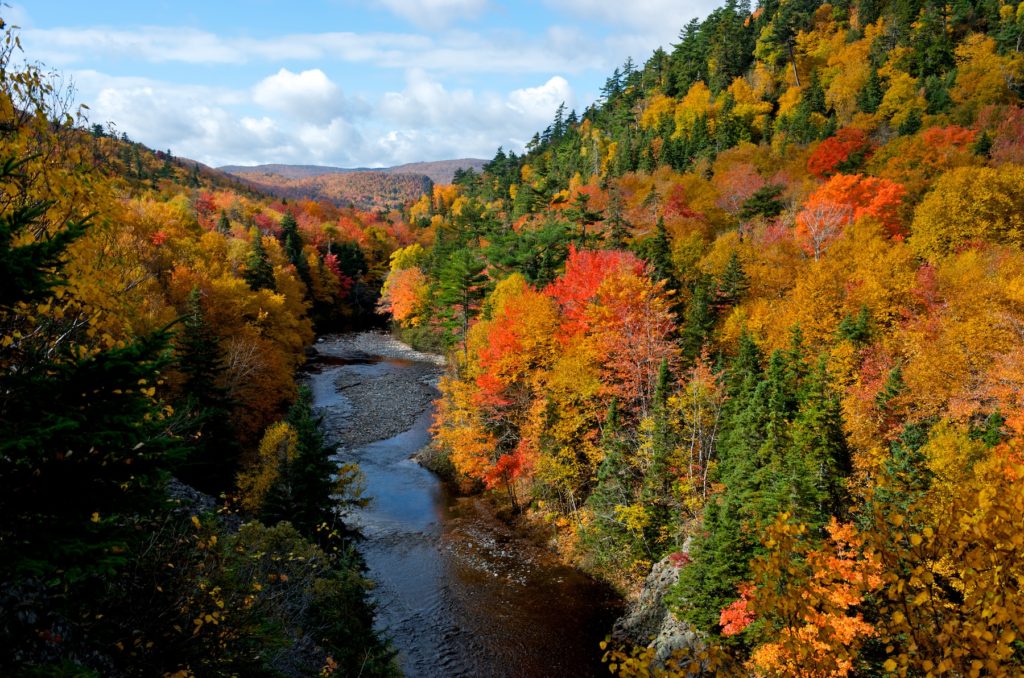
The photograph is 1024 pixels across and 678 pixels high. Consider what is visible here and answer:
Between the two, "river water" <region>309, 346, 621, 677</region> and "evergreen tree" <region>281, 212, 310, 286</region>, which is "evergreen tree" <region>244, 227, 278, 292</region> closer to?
"evergreen tree" <region>281, 212, 310, 286</region>

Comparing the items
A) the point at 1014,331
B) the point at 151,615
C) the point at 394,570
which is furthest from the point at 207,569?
the point at 1014,331

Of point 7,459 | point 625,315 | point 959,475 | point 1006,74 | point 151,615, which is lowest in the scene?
point 959,475

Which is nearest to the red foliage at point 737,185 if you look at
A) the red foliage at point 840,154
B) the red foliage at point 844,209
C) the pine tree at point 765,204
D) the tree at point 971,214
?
the pine tree at point 765,204

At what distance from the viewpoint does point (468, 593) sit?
2403 cm

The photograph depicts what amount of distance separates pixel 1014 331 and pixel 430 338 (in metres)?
57.8

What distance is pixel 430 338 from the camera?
70.3 meters

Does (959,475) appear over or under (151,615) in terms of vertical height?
under

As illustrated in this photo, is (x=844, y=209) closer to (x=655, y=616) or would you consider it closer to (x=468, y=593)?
(x=655, y=616)

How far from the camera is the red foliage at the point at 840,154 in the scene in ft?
152

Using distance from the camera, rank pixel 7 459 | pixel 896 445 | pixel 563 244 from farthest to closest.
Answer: pixel 563 244, pixel 896 445, pixel 7 459

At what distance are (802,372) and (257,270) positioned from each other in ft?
164

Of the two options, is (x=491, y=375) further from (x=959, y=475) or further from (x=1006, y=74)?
(x=1006, y=74)

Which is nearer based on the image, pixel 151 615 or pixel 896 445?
pixel 151 615

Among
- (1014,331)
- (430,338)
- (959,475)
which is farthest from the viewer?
(430,338)
